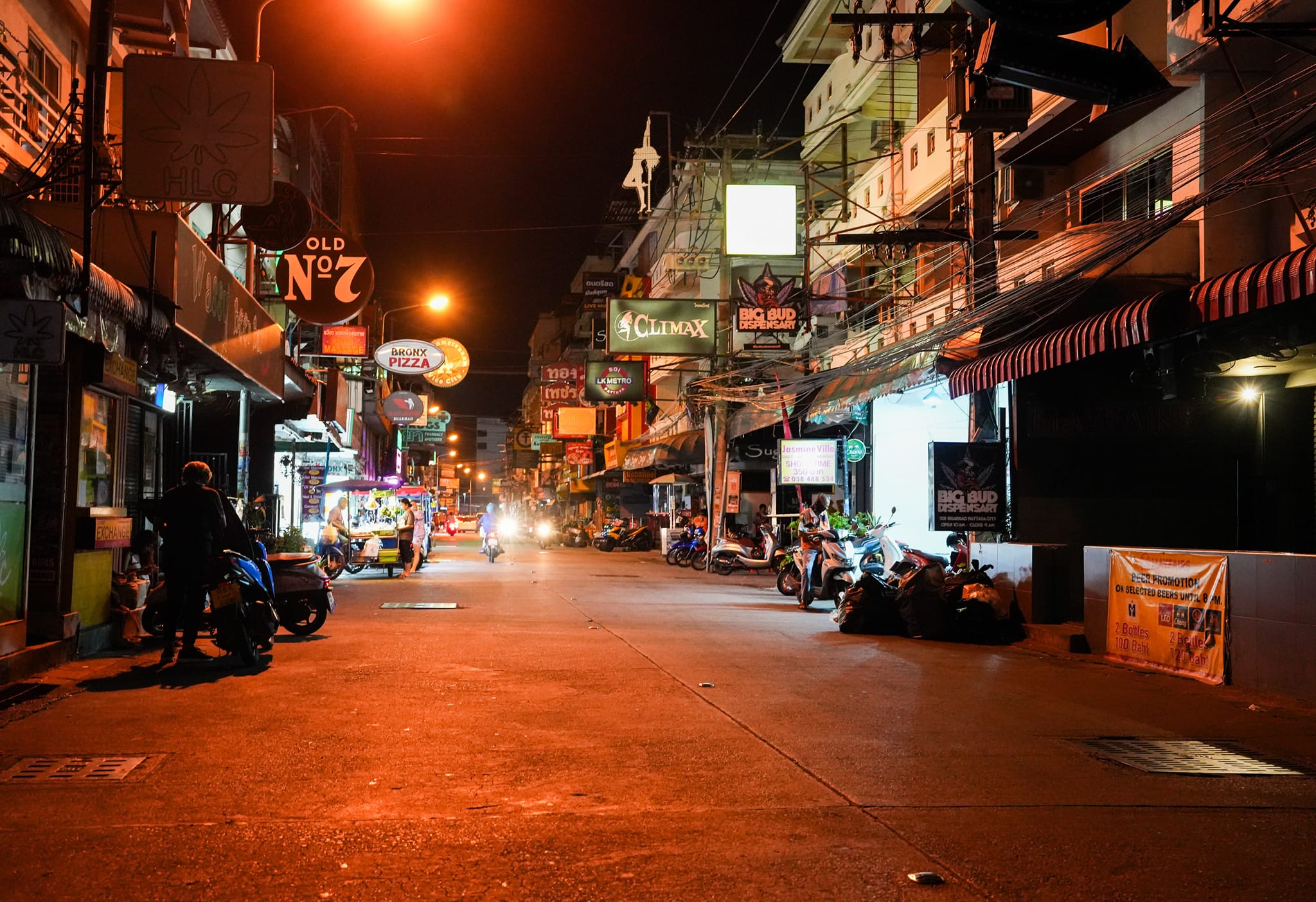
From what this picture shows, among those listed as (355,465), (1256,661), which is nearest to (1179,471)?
(1256,661)

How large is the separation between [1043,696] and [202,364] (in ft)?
38.7

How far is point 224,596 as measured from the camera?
10250 millimetres

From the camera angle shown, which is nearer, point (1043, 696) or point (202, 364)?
point (1043, 696)

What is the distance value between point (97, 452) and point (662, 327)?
20546 mm

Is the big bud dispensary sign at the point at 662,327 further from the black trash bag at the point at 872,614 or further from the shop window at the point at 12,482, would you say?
the shop window at the point at 12,482

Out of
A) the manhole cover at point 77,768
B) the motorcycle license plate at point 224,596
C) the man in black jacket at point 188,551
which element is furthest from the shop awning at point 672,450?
the manhole cover at point 77,768

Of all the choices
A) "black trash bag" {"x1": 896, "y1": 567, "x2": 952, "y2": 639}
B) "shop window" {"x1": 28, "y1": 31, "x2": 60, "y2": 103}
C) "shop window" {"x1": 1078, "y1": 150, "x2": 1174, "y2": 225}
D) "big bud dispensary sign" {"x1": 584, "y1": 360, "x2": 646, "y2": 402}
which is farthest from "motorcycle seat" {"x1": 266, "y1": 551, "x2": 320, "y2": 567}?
"big bud dispensary sign" {"x1": 584, "y1": 360, "x2": 646, "y2": 402}

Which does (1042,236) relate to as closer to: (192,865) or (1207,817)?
(1207,817)

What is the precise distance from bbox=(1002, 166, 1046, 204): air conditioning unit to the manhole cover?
18.0m

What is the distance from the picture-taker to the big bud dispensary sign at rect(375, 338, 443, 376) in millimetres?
31766

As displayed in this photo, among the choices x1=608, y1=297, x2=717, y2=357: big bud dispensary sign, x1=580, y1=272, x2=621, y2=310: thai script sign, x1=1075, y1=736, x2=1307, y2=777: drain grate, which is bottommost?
x1=1075, y1=736, x2=1307, y2=777: drain grate

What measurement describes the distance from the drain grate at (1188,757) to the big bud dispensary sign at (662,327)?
24872 mm

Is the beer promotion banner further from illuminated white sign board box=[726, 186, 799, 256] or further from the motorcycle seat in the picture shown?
illuminated white sign board box=[726, 186, 799, 256]

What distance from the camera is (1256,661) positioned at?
10.1 metres
